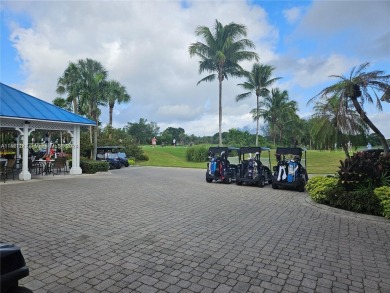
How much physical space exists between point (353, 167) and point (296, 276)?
5.41 meters

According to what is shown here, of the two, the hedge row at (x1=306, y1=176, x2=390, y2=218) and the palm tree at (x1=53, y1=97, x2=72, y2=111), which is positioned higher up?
the palm tree at (x1=53, y1=97, x2=72, y2=111)

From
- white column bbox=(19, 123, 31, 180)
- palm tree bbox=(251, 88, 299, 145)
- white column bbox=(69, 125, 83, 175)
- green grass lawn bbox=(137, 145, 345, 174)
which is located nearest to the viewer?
white column bbox=(19, 123, 31, 180)

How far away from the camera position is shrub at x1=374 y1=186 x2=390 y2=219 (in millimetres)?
6745

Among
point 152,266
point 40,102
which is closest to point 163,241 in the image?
point 152,266

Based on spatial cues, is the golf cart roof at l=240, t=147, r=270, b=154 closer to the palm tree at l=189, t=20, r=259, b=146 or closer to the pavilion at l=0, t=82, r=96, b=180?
the pavilion at l=0, t=82, r=96, b=180

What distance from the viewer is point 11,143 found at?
24281 millimetres

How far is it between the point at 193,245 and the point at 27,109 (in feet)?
39.2

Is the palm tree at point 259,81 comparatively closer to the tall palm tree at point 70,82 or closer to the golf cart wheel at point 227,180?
the tall palm tree at point 70,82

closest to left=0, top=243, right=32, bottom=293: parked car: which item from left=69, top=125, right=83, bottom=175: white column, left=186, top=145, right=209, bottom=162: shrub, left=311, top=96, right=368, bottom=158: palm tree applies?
left=311, top=96, right=368, bottom=158: palm tree

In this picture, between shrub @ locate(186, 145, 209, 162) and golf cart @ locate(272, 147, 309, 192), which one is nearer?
golf cart @ locate(272, 147, 309, 192)

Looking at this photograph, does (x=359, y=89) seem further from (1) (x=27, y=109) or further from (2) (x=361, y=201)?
(1) (x=27, y=109)

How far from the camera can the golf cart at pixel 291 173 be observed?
11.3 meters

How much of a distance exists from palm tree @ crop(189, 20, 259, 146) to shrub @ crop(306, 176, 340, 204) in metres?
18.3

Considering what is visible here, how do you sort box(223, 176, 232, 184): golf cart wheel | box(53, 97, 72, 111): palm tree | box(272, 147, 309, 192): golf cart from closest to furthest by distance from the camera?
box(272, 147, 309, 192): golf cart
box(223, 176, 232, 184): golf cart wheel
box(53, 97, 72, 111): palm tree
